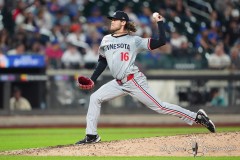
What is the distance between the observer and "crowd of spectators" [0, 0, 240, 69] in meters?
18.5

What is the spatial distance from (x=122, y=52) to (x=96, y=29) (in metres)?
9.48

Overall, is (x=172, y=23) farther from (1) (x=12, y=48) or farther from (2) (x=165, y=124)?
(1) (x=12, y=48)

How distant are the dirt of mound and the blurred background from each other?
8.18 metres

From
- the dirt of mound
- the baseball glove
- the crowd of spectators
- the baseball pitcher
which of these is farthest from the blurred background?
the dirt of mound

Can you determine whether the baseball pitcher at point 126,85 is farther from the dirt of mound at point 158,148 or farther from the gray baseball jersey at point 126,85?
the dirt of mound at point 158,148

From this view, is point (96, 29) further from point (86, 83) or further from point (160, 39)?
point (160, 39)

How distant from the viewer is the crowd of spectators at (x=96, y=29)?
18.5m

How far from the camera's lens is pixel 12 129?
17.5 m

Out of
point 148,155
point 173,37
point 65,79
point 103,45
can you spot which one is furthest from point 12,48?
point 148,155

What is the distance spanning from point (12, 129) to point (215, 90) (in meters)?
5.60

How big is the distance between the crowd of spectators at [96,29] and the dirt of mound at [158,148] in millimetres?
8550

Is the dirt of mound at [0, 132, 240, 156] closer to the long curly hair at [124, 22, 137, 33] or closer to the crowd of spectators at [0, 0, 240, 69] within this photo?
the long curly hair at [124, 22, 137, 33]

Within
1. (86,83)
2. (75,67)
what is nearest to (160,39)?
(86,83)

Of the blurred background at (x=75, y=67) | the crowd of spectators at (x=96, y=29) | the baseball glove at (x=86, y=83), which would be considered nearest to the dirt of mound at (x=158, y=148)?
the baseball glove at (x=86, y=83)
